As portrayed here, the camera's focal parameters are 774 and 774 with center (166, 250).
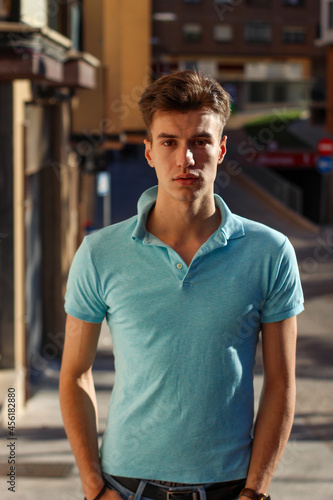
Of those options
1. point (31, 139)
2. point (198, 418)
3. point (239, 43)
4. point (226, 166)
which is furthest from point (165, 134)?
point (239, 43)

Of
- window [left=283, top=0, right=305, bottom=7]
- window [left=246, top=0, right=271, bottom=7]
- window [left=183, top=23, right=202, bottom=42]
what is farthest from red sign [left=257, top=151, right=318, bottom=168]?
window [left=246, top=0, right=271, bottom=7]

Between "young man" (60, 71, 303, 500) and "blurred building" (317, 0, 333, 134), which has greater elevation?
"blurred building" (317, 0, 333, 134)

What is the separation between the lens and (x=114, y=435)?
2584mm

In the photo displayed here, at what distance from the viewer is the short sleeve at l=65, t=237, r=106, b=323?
2.58 metres

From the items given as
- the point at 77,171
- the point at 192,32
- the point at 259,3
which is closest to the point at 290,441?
the point at 77,171

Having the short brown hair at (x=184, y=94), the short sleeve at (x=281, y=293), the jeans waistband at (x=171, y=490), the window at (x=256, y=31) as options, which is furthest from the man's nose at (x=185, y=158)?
the window at (x=256, y=31)

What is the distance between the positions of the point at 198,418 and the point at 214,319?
12.8 inches

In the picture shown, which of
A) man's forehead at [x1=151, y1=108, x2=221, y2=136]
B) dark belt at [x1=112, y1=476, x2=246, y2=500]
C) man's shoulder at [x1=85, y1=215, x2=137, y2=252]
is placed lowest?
dark belt at [x1=112, y1=476, x2=246, y2=500]

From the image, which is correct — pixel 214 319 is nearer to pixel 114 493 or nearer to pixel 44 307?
pixel 114 493

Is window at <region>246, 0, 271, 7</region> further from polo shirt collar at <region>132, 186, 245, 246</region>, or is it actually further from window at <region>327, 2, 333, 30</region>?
polo shirt collar at <region>132, 186, 245, 246</region>

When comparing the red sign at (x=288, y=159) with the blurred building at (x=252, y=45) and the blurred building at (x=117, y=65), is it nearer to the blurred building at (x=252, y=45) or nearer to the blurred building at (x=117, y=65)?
the blurred building at (x=117, y=65)

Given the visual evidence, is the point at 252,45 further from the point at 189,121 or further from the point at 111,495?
the point at 111,495

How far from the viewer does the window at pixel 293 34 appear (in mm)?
58094

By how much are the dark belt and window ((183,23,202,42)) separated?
56167 millimetres
